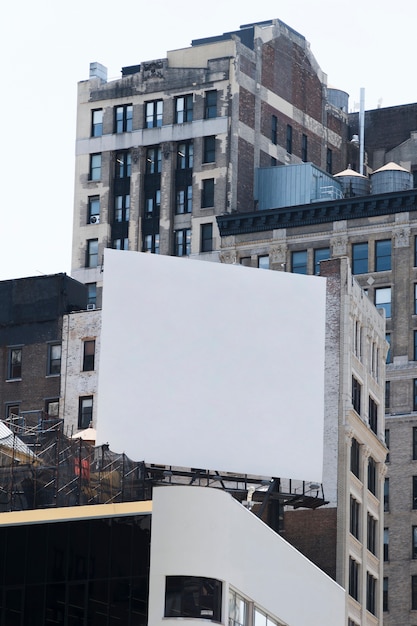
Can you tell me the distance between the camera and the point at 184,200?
15075 cm

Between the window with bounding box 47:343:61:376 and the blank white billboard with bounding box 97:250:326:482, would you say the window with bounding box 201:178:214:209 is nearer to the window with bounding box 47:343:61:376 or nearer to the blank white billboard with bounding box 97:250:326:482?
the window with bounding box 47:343:61:376

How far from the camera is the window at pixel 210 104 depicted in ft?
495

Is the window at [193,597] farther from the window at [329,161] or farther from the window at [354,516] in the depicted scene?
the window at [329,161]

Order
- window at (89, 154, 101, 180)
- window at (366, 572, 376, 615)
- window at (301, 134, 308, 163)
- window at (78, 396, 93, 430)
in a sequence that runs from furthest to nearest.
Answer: window at (301, 134, 308, 163)
window at (89, 154, 101, 180)
window at (78, 396, 93, 430)
window at (366, 572, 376, 615)

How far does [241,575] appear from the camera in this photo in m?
83.1

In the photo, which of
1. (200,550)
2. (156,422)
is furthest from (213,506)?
(156,422)

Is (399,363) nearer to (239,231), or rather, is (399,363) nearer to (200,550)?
(239,231)

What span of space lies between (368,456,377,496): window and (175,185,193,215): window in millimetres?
38354

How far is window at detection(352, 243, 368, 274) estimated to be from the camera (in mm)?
142375

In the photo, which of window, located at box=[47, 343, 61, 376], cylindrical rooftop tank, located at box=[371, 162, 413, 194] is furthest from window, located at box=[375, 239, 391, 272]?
window, located at box=[47, 343, 61, 376]

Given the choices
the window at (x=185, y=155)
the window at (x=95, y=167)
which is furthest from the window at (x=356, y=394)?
the window at (x=95, y=167)

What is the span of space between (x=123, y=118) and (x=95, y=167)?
4.55 metres

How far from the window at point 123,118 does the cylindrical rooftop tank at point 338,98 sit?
75.7 ft

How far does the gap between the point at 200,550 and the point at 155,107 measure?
3049 inches
